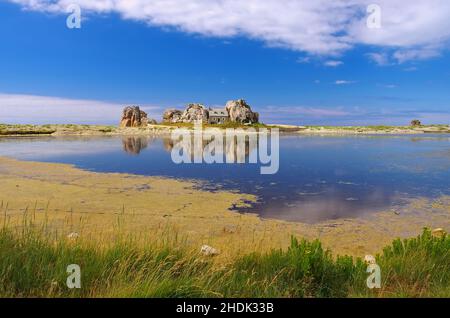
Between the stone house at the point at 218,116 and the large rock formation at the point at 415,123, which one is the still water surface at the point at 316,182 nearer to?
the stone house at the point at 218,116

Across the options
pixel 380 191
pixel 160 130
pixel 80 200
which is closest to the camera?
pixel 80 200

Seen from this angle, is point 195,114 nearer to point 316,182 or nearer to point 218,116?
point 218,116

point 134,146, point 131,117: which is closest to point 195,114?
point 131,117

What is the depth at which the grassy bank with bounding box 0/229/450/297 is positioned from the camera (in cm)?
554

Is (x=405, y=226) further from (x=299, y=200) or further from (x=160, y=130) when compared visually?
(x=160, y=130)

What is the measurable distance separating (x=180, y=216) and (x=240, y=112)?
123m

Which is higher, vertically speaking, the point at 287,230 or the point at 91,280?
the point at 91,280

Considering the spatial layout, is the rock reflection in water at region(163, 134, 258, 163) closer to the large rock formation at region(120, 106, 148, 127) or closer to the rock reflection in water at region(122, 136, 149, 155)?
the rock reflection in water at region(122, 136, 149, 155)

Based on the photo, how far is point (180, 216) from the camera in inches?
553

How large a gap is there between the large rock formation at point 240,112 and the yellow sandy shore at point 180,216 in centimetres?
11254

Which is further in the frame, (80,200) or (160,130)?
(160,130)

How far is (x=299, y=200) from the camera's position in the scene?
16.7 metres

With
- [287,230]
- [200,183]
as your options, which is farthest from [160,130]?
[287,230]
